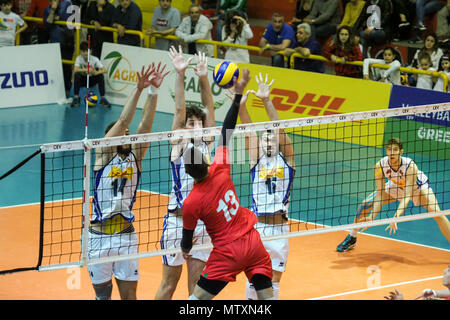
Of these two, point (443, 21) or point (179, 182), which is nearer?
point (179, 182)

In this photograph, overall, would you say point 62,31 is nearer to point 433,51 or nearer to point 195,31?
point 195,31

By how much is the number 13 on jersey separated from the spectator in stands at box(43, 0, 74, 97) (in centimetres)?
1460

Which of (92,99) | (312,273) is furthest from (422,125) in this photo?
(92,99)

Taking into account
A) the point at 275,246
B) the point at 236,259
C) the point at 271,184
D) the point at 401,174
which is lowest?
the point at 275,246

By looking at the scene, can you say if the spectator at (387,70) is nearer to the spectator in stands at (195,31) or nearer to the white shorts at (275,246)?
the spectator in stands at (195,31)

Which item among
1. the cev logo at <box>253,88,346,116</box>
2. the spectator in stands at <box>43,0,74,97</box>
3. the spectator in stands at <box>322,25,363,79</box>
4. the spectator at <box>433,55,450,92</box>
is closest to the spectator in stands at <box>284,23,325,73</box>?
the spectator in stands at <box>322,25,363,79</box>

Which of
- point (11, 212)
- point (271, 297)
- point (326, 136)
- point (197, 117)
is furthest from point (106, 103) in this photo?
point (271, 297)

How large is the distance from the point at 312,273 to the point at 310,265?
32 centimetres

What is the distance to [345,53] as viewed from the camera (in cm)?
1795

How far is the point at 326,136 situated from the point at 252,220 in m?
10.7

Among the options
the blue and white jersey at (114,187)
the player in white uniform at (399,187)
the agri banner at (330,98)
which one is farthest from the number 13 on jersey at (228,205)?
the agri banner at (330,98)

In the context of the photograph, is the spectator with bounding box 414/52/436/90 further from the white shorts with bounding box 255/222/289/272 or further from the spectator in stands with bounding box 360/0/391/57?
the white shorts with bounding box 255/222/289/272

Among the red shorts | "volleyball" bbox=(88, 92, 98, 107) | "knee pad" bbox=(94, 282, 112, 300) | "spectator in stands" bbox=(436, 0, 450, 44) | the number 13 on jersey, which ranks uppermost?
"spectator in stands" bbox=(436, 0, 450, 44)

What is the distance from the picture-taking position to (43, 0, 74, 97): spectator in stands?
21.5 m
